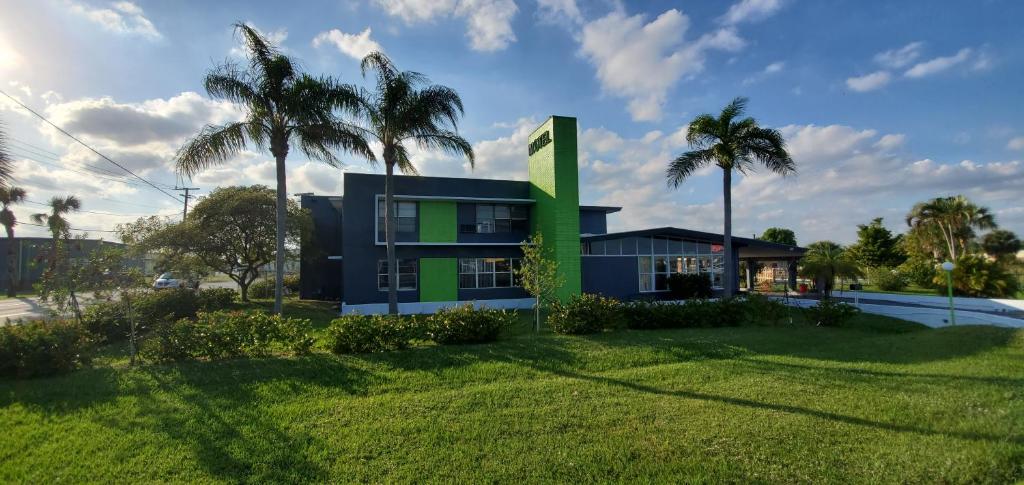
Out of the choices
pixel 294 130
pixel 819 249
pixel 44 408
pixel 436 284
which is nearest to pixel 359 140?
pixel 294 130

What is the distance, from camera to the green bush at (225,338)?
7.88m

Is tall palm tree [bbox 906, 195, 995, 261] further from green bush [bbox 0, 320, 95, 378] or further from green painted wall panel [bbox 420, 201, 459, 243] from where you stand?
green bush [bbox 0, 320, 95, 378]

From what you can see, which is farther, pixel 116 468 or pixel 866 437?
pixel 866 437

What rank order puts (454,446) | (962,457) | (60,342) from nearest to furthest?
(962,457) < (454,446) < (60,342)

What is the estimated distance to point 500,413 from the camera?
18.5ft

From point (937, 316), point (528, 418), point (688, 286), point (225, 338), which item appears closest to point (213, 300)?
point (225, 338)

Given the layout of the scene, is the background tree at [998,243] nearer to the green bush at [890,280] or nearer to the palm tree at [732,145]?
the green bush at [890,280]

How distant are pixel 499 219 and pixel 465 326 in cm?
1116

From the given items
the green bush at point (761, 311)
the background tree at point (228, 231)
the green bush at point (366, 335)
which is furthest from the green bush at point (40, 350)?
the green bush at point (761, 311)

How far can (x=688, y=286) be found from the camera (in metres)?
20.5

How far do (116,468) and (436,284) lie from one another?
14603mm

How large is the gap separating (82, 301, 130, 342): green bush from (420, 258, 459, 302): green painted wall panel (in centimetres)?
980

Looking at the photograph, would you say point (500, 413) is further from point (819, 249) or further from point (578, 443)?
point (819, 249)

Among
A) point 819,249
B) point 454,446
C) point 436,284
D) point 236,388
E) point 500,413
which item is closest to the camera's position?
point 454,446
